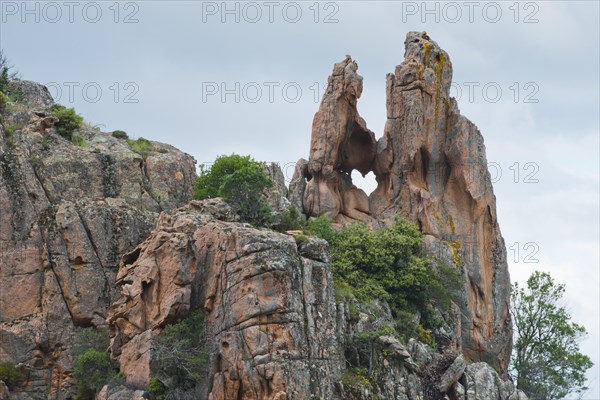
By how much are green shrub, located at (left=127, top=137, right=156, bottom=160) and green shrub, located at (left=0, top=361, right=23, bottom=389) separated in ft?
53.1

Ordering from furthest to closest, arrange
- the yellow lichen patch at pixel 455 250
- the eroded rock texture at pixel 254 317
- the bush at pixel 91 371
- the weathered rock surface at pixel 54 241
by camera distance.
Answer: the yellow lichen patch at pixel 455 250, the weathered rock surface at pixel 54 241, the bush at pixel 91 371, the eroded rock texture at pixel 254 317

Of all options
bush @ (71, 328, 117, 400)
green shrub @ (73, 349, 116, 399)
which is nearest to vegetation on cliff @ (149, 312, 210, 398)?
bush @ (71, 328, 117, 400)

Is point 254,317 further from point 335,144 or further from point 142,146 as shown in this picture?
point 335,144

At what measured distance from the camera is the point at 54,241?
61031 mm

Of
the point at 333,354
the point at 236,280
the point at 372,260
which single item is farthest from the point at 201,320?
the point at 372,260

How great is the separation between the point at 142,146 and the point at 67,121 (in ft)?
15.9

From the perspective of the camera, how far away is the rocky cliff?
55094 millimetres

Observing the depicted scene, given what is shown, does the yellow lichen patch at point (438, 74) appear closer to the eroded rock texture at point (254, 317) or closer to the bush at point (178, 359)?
the eroded rock texture at point (254, 317)

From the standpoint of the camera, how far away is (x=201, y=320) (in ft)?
184

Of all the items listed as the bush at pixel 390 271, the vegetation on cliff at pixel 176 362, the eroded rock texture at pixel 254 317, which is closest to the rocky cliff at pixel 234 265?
the eroded rock texture at pixel 254 317

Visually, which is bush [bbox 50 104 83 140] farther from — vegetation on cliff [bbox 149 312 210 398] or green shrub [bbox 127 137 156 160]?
vegetation on cliff [bbox 149 312 210 398]

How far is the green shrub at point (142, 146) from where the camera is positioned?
7062cm

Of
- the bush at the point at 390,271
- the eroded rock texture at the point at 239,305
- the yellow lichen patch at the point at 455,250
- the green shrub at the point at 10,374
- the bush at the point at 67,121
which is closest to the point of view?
the eroded rock texture at the point at 239,305

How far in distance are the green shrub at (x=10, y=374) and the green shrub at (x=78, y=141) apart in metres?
14.2
